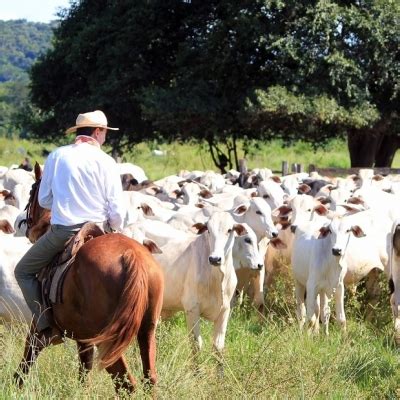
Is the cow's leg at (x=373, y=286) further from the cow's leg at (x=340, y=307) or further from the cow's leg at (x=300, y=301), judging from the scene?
the cow's leg at (x=340, y=307)

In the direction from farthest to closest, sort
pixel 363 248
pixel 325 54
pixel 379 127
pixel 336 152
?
pixel 336 152 → pixel 379 127 → pixel 325 54 → pixel 363 248

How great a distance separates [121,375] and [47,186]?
4.71 feet

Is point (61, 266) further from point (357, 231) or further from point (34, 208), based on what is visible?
point (357, 231)

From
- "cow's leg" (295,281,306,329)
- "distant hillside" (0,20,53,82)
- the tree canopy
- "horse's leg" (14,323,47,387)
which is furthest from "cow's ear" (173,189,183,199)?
"distant hillside" (0,20,53,82)

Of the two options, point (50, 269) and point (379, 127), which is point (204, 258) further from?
point (379, 127)

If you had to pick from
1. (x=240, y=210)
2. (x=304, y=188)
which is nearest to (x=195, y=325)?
(x=240, y=210)

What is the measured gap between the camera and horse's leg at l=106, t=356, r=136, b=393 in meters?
6.77

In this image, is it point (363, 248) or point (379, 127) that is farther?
point (379, 127)

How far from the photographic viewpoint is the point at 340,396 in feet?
24.0

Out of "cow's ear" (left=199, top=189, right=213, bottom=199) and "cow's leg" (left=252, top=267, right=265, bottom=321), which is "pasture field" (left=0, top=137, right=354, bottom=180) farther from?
"cow's leg" (left=252, top=267, right=265, bottom=321)

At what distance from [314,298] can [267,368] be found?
139 inches

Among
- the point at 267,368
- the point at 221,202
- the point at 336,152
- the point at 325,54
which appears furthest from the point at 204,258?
the point at 336,152

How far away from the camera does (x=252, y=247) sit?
1091 centimetres

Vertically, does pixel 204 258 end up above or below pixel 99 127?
below
